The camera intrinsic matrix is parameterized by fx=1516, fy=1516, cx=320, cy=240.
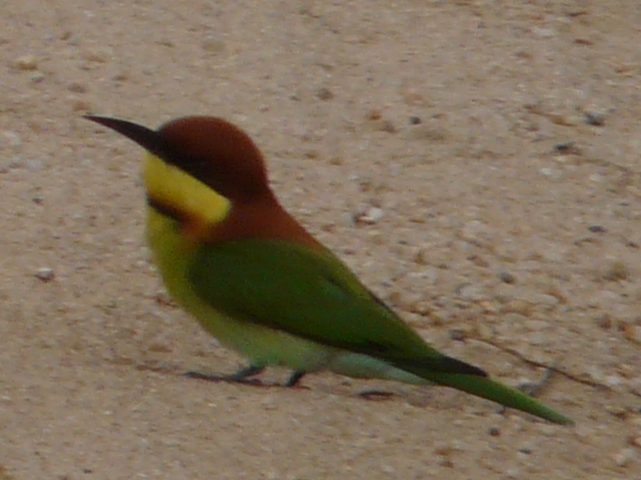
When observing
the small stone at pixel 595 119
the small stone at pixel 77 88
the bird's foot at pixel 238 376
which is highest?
the small stone at pixel 595 119

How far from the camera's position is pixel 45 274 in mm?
4430

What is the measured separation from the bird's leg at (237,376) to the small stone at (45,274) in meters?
0.64

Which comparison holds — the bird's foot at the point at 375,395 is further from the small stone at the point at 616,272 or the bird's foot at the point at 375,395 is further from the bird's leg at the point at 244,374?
the small stone at the point at 616,272

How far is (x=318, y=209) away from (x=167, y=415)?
1.45 m

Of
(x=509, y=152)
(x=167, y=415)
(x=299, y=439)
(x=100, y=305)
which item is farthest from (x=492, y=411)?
(x=509, y=152)

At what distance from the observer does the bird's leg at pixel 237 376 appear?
3.97 metres

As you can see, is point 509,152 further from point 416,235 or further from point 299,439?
point 299,439

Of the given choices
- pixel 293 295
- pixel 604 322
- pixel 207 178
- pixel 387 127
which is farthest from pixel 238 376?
pixel 387 127

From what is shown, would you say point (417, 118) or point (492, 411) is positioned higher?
point (417, 118)

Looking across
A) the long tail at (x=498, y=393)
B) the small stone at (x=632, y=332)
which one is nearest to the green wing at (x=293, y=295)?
the long tail at (x=498, y=393)

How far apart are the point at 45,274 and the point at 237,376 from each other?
764mm

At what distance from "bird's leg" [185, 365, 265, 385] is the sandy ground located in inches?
3.8

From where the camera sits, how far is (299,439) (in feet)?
11.5

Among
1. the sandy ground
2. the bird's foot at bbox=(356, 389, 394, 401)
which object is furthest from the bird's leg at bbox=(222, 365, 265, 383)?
the bird's foot at bbox=(356, 389, 394, 401)
